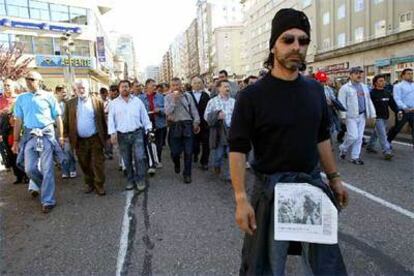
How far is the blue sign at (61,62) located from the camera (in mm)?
41062

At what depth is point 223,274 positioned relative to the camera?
3377 millimetres

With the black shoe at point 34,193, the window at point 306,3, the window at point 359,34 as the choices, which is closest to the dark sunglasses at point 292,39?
the black shoe at point 34,193

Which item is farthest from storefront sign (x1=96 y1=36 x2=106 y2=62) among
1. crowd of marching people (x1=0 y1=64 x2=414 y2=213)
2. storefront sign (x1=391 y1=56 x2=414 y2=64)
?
crowd of marching people (x1=0 y1=64 x2=414 y2=213)

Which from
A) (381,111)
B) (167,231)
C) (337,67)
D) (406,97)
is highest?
(337,67)

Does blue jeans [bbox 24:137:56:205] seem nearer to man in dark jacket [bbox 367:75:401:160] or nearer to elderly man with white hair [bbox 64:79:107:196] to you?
elderly man with white hair [bbox 64:79:107:196]

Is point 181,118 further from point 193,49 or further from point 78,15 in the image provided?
point 193,49

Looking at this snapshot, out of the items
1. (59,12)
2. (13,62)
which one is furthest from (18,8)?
(13,62)

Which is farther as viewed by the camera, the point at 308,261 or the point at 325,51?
the point at 325,51

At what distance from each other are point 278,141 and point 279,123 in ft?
0.34

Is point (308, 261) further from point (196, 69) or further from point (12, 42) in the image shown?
point (196, 69)

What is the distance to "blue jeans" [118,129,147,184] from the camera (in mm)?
6695

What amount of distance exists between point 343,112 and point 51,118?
5791 mm

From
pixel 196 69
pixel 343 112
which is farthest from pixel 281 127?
pixel 196 69

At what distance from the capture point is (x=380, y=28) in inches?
1226
